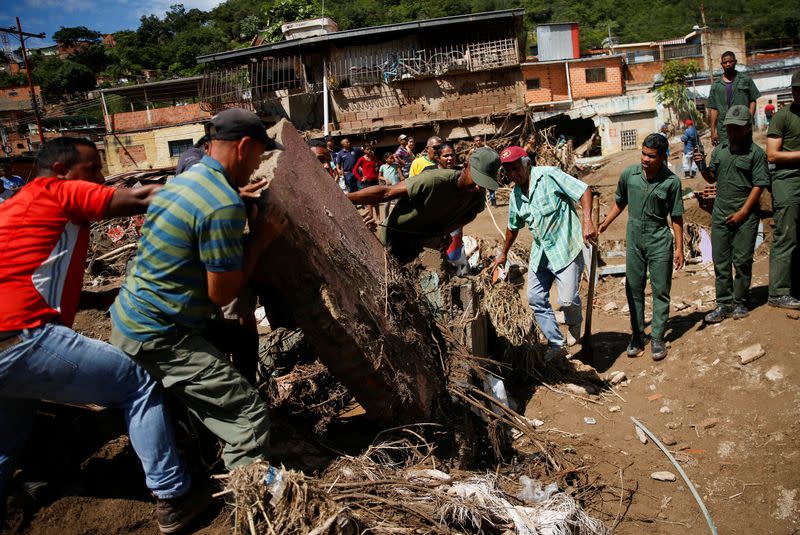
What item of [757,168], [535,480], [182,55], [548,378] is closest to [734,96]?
[757,168]

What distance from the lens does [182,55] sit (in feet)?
234

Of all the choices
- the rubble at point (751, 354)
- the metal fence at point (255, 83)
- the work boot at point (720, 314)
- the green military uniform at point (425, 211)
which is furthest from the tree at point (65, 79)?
the rubble at point (751, 354)

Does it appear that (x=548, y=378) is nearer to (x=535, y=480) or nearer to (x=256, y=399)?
(x=535, y=480)

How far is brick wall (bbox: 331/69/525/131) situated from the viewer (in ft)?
79.2

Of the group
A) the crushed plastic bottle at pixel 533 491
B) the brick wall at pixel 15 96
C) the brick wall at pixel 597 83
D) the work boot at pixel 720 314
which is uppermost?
the brick wall at pixel 15 96

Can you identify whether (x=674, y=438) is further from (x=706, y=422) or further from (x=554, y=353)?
(x=554, y=353)

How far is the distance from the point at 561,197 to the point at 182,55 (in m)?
76.7

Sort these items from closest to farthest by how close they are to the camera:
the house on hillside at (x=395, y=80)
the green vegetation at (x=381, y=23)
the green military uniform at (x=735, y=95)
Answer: the green military uniform at (x=735, y=95)
the house on hillside at (x=395, y=80)
the green vegetation at (x=381, y=23)

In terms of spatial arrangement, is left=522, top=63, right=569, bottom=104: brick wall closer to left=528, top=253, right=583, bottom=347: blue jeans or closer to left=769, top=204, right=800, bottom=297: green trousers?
left=769, top=204, right=800, bottom=297: green trousers

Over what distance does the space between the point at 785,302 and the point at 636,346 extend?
1355 millimetres

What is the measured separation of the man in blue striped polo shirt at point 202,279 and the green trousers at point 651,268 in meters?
4.07

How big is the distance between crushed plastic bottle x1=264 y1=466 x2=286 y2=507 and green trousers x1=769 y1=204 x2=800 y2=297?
16.4 ft

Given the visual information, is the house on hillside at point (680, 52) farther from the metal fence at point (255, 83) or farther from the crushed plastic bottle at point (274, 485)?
the crushed plastic bottle at point (274, 485)

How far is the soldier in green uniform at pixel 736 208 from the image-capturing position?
5293 mm
